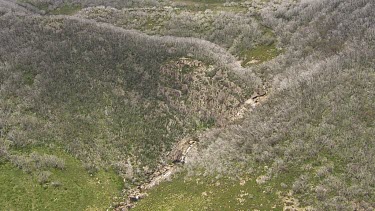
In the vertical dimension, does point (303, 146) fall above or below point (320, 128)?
below

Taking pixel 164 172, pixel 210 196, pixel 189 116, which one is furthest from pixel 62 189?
pixel 189 116

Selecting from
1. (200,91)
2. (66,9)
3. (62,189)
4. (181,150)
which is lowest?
(62,189)

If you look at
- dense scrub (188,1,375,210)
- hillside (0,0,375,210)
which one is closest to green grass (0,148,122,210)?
hillside (0,0,375,210)

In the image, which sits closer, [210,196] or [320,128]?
[210,196]

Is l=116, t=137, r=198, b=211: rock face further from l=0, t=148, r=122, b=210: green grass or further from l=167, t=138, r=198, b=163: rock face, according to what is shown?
l=0, t=148, r=122, b=210: green grass

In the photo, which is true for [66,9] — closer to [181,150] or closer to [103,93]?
[103,93]

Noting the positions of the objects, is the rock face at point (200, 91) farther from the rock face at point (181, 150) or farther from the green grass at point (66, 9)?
the green grass at point (66, 9)
